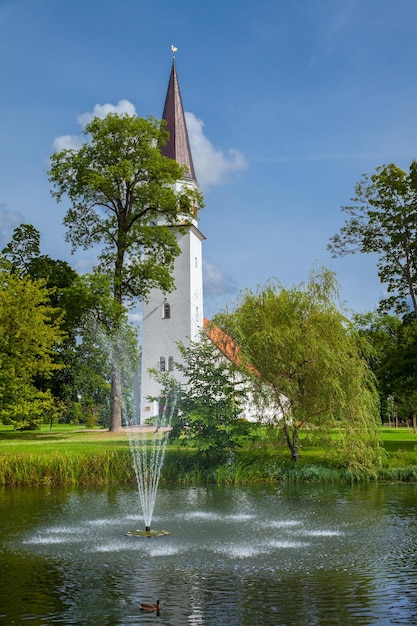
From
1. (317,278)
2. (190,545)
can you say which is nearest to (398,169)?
(317,278)

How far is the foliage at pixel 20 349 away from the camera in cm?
3356

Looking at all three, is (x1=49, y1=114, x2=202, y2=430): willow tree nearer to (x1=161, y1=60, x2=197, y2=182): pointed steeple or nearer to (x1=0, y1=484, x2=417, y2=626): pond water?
(x1=161, y1=60, x2=197, y2=182): pointed steeple

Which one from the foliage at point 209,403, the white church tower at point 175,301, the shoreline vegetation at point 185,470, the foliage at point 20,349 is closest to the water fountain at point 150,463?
the shoreline vegetation at point 185,470

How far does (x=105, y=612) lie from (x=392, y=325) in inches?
2246

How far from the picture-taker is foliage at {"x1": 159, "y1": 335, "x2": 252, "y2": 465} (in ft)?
88.8

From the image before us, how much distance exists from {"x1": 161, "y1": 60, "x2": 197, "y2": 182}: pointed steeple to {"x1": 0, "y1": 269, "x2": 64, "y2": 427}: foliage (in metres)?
Result: 23.2

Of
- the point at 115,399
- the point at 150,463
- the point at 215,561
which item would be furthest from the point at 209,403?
the point at 115,399

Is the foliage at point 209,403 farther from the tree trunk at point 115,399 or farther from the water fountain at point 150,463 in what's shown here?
the tree trunk at point 115,399

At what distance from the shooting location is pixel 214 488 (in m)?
24.2

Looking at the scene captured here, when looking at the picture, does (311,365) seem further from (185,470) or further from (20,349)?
(20,349)

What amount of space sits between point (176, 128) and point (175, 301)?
13599mm

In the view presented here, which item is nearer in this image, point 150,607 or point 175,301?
point 150,607

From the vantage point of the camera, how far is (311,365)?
89.6 ft

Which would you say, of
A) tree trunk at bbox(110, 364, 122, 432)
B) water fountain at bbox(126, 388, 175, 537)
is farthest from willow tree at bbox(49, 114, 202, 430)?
water fountain at bbox(126, 388, 175, 537)
